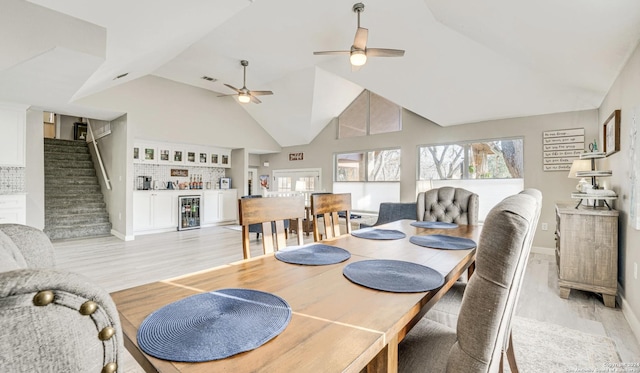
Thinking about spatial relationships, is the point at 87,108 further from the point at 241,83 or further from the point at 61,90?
the point at 241,83

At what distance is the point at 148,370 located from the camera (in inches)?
24.6

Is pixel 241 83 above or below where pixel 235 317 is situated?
above

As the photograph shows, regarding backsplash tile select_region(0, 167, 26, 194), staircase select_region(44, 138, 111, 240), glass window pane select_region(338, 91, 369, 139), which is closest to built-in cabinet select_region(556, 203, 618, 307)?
glass window pane select_region(338, 91, 369, 139)

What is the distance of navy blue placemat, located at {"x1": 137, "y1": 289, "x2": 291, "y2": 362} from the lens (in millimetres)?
647

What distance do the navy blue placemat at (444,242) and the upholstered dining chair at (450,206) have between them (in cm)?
104

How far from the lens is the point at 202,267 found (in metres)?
3.69

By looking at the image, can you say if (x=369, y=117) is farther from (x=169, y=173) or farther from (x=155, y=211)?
(x=155, y=211)

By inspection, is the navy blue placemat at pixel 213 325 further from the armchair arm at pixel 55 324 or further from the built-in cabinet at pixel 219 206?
the built-in cabinet at pixel 219 206

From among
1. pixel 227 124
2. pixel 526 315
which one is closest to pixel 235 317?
pixel 526 315

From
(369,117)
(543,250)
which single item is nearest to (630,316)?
(543,250)

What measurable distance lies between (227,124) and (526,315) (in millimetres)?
6610

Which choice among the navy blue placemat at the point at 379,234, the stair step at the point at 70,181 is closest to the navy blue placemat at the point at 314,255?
the navy blue placemat at the point at 379,234

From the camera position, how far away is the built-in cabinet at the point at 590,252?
251cm

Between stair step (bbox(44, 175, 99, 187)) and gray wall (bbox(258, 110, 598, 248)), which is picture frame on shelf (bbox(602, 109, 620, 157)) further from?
stair step (bbox(44, 175, 99, 187))
